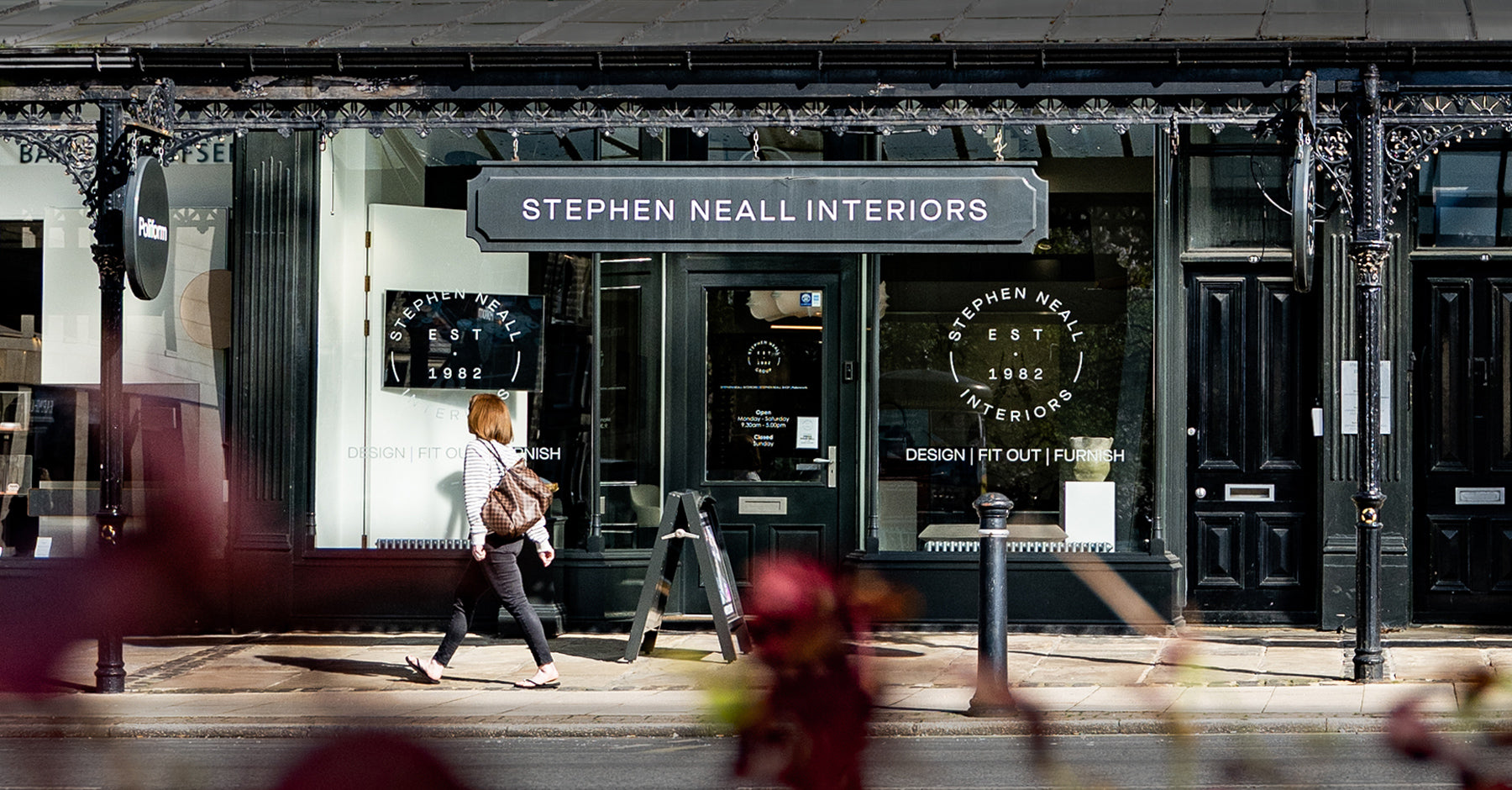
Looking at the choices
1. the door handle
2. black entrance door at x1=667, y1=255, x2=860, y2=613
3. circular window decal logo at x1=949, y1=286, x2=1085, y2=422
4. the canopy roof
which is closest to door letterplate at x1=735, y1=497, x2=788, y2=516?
black entrance door at x1=667, y1=255, x2=860, y2=613

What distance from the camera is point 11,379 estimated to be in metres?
11.2

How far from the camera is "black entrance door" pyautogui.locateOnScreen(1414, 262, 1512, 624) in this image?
10812 mm

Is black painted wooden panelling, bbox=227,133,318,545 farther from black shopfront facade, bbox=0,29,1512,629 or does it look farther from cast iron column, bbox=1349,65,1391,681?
cast iron column, bbox=1349,65,1391,681

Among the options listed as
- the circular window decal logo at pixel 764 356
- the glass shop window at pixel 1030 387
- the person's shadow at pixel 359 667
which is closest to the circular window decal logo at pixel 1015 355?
the glass shop window at pixel 1030 387

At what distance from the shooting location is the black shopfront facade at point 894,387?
10.8m

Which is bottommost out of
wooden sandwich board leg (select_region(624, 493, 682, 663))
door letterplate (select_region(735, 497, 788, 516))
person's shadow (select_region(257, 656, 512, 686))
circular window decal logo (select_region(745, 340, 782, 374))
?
person's shadow (select_region(257, 656, 512, 686))

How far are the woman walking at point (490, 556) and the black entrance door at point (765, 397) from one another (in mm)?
2228

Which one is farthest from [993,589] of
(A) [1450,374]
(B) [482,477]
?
(A) [1450,374]

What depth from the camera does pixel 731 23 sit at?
1030 centimetres

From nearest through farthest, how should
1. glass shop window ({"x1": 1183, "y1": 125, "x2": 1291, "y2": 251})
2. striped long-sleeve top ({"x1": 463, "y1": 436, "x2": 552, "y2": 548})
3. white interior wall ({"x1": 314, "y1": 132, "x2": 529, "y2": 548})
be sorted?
striped long-sleeve top ({"x1": 463, "y1": 436, "x2": 552, "y2": 548}) → glass shop window ({"x1": 1183, "y1": 125, "x2": 1291, "y2": 251}) → white interior wall ({"x1": 314, "y1": 132, "x2": 529, "y2": 548})

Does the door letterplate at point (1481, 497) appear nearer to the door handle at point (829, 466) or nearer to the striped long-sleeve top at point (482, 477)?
the door handle at point (829, 466)

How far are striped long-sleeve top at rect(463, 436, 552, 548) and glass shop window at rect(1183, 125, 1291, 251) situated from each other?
16.0 feet

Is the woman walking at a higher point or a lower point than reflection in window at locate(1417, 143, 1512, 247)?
lower

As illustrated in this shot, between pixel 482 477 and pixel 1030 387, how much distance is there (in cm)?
398
